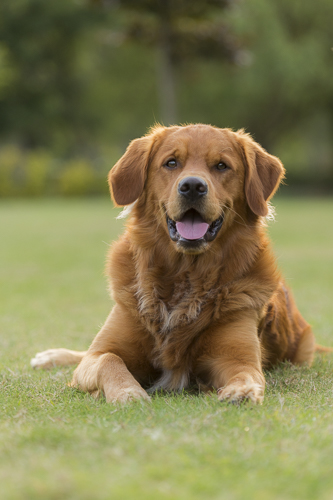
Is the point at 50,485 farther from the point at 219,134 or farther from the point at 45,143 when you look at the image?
the point at 45,143

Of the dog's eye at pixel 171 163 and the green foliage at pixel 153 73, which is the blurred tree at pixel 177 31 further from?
the dog's eye at pixel 171 163

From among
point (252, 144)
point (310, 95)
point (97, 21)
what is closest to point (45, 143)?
point (97, 21)

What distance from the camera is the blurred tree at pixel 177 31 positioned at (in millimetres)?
33375

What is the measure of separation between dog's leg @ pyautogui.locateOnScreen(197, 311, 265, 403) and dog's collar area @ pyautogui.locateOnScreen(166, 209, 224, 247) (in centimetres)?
58

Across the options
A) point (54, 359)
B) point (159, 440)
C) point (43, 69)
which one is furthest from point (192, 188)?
point (43, 69)

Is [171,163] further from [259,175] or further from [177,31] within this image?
[177,31]

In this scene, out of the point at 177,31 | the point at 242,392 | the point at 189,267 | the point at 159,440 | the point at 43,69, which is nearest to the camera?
the point at 159,440

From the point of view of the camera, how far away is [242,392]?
11.8 ft

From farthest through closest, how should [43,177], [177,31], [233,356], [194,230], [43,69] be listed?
[43,69], [43,177], [177,31], [194,230], [233,356]

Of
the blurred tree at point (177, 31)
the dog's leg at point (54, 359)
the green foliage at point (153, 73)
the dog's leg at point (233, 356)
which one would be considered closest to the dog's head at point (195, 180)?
the dog's leg at point (233, 356)

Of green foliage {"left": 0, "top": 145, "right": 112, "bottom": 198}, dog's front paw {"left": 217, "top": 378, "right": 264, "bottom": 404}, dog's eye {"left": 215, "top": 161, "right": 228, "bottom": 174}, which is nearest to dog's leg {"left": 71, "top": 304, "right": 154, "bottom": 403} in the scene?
dog's front paw {"left": 217, "top": 378, "right": 264, "bottom": 404}

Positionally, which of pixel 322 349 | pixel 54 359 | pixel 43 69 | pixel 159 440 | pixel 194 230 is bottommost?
pixel 322 349

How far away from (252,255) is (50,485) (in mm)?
2608

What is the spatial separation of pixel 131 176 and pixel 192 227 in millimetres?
678
